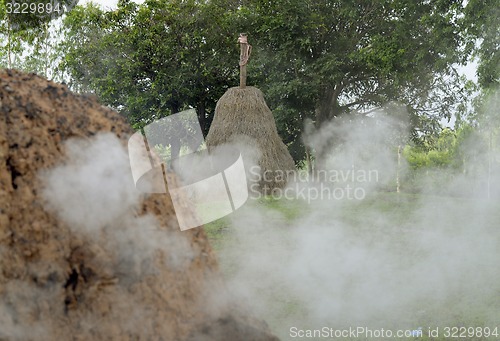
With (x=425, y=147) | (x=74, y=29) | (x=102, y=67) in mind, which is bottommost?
(x=425, y=147)

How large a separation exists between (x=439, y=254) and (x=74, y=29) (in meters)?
17.6

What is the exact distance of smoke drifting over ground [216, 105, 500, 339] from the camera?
390 centimetres

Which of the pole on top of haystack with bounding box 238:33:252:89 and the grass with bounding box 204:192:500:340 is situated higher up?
the pole on top of haystack with bounding box 238:33:252:89

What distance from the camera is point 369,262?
452 centimetres

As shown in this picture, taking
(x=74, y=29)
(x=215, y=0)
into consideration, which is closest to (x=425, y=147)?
(x=215, y=0)

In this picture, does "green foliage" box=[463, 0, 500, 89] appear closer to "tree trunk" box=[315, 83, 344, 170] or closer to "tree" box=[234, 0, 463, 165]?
"tree" box=[234, 0, 463, 165]

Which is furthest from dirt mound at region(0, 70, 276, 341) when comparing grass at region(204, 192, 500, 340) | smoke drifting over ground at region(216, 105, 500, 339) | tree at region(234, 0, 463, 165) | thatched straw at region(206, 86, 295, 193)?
tree at region(234, 0, 463, 165)

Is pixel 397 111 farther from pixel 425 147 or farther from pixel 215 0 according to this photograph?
pixel 215 0

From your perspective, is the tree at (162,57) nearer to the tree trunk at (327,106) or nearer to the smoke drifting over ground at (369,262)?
the tree trunk at (327,106)

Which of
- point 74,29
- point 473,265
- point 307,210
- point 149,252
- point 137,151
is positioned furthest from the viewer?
point 74,29

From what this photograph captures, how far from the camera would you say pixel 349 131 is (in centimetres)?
1869

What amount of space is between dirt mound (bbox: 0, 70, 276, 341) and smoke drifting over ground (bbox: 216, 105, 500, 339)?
2.15ft

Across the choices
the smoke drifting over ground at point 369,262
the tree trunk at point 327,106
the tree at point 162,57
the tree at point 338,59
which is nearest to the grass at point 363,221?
the smoke drifting over ground at point 369,262

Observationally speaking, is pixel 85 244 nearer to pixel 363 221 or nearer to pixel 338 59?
pixel 363 221
